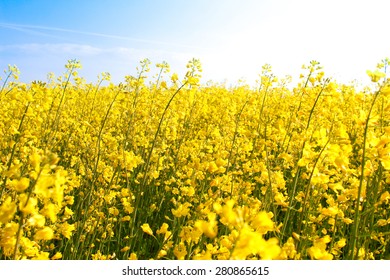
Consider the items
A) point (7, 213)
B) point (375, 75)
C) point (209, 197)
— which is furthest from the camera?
point (209, 197)

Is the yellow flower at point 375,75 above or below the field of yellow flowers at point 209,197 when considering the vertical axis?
above

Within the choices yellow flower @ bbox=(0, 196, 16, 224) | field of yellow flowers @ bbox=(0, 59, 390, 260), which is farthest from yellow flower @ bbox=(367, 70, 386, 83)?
yellow flower @ bbox=(0, 196, 16, 224)

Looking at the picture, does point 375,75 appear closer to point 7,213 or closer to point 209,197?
point 209,197

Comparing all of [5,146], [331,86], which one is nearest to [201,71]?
[331,86]

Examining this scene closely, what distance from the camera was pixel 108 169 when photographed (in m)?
4.02

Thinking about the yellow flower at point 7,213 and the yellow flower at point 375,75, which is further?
the yellow flower at point 375,75

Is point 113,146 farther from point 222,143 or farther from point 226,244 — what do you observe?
point 226,244

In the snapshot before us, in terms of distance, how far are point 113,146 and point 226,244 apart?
10.0 ft

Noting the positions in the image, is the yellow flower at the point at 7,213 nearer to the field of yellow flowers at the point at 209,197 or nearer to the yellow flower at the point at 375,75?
the field of yellow flowers at the point at 209,197

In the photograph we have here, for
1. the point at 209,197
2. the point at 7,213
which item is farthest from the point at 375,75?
the point at 7,213

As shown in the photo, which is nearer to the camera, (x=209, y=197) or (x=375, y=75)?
(x=375, y=75)

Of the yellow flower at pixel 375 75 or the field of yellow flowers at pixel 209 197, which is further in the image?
the yellow flower at pixel 375 75

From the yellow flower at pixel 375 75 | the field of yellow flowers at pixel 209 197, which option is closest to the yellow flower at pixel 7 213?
the field of yellow flowers at pixel 209 197

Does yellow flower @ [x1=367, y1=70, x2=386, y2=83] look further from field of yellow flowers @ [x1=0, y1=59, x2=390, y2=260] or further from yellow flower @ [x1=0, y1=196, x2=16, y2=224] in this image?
yellow flower @ [x1=0, y1=196, x2=16, y2=224]
